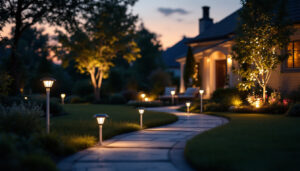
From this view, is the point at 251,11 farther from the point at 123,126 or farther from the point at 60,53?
the point at 60,53

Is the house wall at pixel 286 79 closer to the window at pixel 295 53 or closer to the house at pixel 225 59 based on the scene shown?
the house at pixel 225 59

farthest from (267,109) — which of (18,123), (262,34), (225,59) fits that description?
(18,123)

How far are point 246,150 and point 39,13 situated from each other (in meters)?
13.5

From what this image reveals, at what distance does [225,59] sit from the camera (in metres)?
21.2

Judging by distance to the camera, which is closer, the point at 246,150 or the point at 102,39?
the point at 246,150

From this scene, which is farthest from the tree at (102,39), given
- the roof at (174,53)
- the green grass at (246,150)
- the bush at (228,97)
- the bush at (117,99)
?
the green grass at (246,150)

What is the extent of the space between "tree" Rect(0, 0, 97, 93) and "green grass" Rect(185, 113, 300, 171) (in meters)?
11.3

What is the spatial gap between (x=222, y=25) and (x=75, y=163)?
19714mm

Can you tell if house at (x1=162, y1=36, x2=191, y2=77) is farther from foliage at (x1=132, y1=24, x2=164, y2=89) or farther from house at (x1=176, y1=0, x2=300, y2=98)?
house at (x1=176, y1=0, x2=300, y2=98)

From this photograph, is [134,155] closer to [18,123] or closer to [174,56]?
[18,123]

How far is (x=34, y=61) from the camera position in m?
57.4

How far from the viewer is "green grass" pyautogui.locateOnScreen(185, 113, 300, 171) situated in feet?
15.1

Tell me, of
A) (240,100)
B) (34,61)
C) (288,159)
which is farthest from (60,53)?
(34,61)

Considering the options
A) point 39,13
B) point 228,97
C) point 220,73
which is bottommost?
point 228,97
